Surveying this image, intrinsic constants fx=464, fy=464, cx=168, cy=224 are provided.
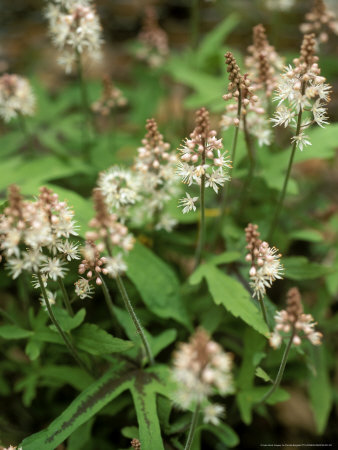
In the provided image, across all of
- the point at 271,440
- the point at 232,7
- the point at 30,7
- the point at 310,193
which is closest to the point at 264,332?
the point at 271,440

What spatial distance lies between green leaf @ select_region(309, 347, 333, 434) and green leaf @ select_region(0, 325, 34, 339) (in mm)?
2474

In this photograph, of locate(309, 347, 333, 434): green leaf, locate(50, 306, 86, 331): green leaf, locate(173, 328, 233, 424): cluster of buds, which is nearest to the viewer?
locate(173, 328, 233, 424): cluster of buds

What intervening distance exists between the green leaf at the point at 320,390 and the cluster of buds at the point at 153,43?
13.4 ft

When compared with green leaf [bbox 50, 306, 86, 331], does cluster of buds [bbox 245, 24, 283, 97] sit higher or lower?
higher

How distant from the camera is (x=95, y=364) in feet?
12.1

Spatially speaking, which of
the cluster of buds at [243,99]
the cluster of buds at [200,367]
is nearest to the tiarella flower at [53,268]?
the cluster of buds at [200,367]

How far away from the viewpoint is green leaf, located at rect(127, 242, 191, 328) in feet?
12.1

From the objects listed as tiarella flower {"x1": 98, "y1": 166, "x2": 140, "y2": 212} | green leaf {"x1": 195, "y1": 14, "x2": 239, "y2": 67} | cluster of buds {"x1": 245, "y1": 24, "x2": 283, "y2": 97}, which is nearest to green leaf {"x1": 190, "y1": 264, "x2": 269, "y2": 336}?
tiarella flower {"x1": 98, "y1": 166, "x2": 140, "y2": 212}

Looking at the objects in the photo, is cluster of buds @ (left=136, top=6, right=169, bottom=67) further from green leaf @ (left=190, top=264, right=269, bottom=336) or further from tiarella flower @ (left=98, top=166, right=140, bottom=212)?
green leaf @ (left=190, top=264, right=269, bottom=336)

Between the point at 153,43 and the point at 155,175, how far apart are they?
289 cm

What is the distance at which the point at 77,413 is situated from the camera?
2.98 metres

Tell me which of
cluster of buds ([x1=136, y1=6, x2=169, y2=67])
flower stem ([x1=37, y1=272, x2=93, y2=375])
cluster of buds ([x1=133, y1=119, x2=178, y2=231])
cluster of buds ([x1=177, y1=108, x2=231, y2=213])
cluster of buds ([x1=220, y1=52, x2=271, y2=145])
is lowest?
flower stem ([x1=37, y1=272, x2=93, y2=375])

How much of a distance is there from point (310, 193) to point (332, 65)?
161 cm

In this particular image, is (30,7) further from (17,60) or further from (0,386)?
(0,386)
